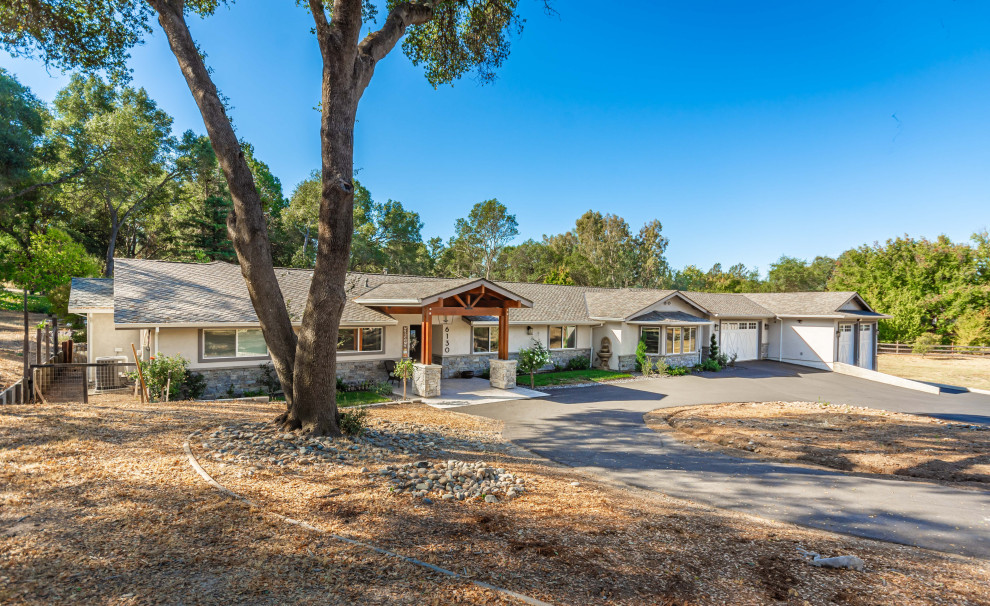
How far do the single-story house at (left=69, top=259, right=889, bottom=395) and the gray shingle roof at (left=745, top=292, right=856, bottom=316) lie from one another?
3.2 inches

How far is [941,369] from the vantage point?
2530 cm

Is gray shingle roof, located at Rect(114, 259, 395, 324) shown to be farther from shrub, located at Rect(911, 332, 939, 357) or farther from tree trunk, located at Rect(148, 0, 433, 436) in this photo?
shrub, located at Rect(911, 332, 939, 357)

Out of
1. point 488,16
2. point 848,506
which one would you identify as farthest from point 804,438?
point 488,16

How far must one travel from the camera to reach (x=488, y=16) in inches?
→ 410

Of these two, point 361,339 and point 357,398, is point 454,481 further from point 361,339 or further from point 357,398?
point 361,339

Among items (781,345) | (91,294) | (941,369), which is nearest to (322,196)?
(91,294)

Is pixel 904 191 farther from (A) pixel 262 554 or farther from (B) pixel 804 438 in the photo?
(A) pixel 262 554

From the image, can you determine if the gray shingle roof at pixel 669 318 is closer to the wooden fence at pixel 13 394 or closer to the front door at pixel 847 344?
the front door at pixel 847 344

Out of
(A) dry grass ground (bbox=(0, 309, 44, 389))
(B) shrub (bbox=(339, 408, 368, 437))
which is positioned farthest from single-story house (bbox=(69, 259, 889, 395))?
(B) shrub (bbox=(339, 408, 368, 437))

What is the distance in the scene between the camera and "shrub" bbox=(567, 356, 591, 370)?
20281 mm

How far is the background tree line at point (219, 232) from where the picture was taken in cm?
2258

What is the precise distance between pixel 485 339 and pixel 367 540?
14.3 metres

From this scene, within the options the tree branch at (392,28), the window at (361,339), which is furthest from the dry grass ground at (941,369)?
the tree branch at (392,28)

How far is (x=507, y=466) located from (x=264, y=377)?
368 inches
